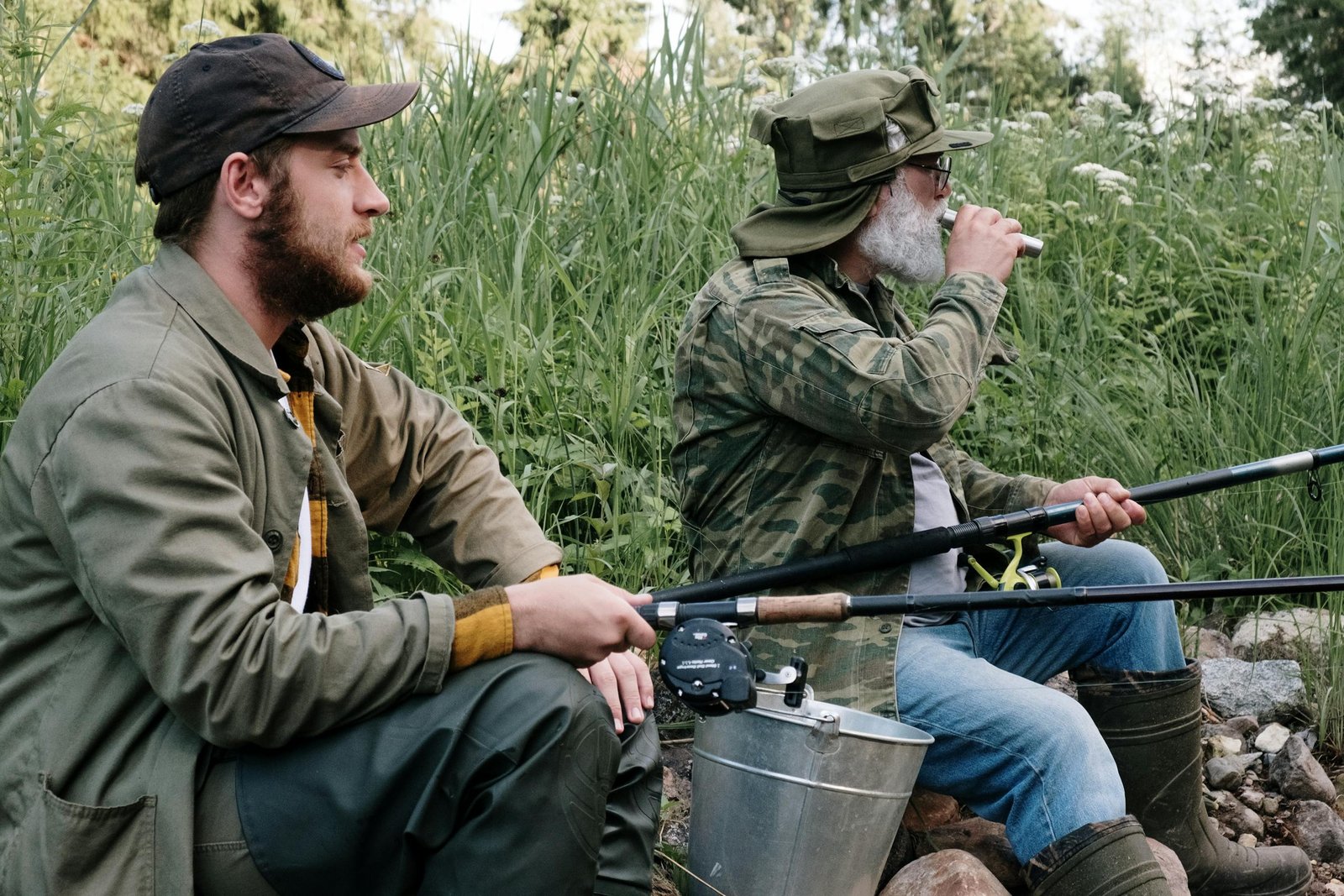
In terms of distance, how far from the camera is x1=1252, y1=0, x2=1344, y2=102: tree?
12.2 metres

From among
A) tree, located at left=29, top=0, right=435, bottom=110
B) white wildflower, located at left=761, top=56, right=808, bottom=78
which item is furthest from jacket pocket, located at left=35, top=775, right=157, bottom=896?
tree, located at left=29, top=0, right=435, bottom=110

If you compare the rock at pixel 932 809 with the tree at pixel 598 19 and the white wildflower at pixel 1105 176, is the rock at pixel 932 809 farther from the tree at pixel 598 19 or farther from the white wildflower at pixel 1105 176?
the tree at pixel 598 19

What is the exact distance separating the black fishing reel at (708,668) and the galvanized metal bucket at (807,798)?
1.18ft

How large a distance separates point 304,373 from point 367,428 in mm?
248

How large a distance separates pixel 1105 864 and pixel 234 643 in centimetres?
159

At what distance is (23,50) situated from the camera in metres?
3.37

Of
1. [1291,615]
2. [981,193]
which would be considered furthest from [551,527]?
[981,193]

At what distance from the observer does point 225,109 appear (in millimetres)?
2250

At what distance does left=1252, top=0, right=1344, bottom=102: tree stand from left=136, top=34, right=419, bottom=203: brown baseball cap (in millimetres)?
11874

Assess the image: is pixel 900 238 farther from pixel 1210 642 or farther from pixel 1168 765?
pixel 1210 642

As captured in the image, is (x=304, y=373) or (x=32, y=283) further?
(x=32, y=283)

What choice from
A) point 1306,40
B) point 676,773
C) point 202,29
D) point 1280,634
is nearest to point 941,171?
point 676,773

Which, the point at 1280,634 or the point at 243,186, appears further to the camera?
the point at 1280,634

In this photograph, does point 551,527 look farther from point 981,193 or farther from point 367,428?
point 981,193
